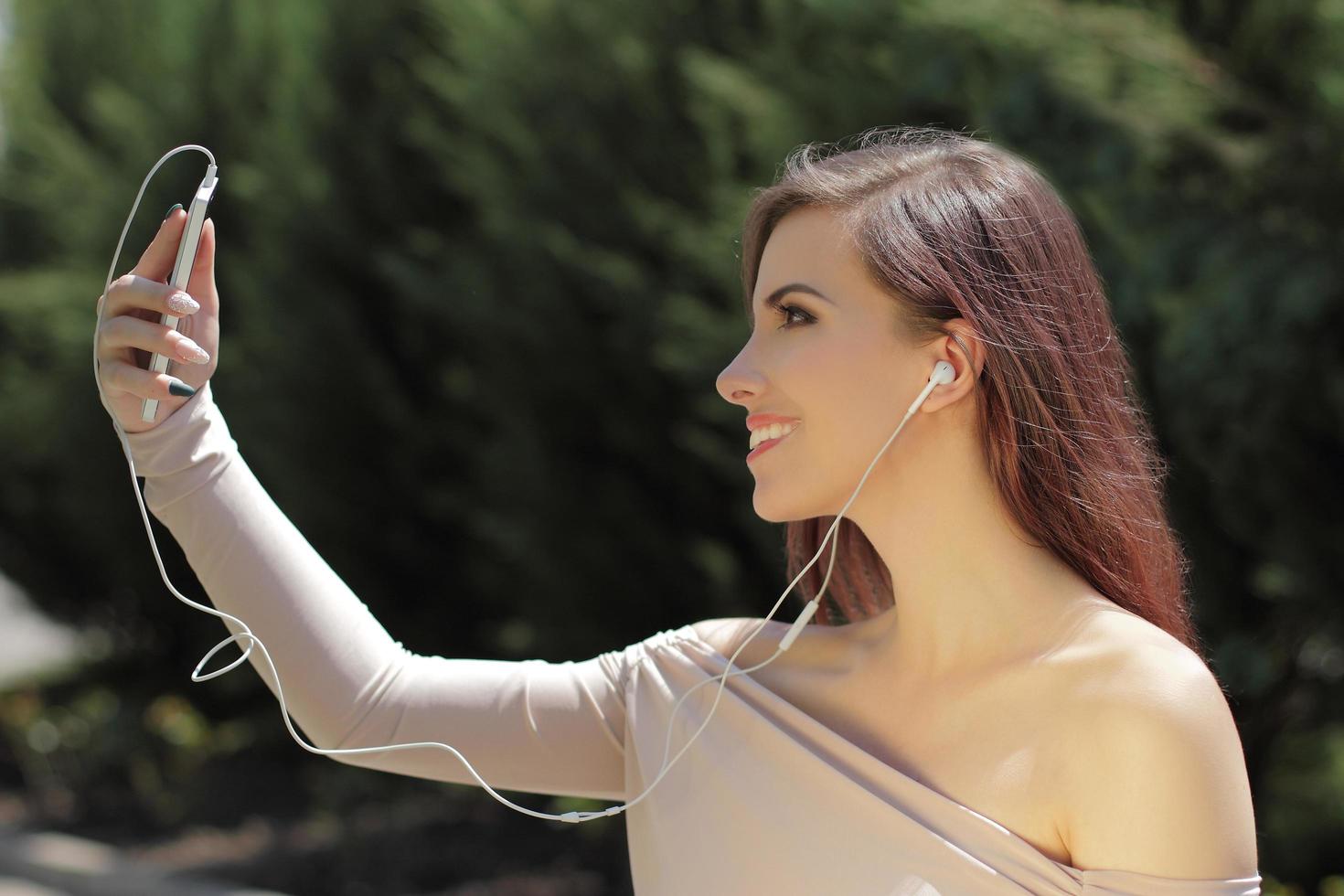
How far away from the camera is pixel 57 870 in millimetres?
5402

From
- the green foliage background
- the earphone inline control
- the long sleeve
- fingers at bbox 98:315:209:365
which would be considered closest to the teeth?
the earphone inline control

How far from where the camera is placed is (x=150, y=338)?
1.58 m

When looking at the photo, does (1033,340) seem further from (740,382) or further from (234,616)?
(234,616)

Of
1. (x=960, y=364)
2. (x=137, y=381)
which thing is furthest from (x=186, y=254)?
(x=960, y=364)

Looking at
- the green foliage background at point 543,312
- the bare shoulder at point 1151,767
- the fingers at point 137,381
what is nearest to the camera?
the bare shoulder at point 1151,767

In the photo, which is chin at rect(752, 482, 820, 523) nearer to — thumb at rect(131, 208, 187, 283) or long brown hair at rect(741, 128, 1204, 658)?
long brown hair at rect(741, 128, 1204, 658)

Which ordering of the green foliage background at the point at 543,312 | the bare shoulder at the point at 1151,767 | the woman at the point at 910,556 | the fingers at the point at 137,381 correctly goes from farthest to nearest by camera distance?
the green foliage background at the point at 543,312 → the fingers at the point at 137,381 → the woman at the point at 910,556 → the bare shoulder at the point at 1151,767

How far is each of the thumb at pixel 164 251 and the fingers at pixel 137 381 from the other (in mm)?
110

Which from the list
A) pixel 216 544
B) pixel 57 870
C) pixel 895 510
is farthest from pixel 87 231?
pixel 895 510

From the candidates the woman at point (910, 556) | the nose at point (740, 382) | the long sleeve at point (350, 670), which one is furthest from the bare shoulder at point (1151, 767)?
the long sleeve at point (350, 670)

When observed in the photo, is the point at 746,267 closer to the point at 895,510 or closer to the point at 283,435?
the point at 895,510

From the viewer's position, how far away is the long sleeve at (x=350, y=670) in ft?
5.50

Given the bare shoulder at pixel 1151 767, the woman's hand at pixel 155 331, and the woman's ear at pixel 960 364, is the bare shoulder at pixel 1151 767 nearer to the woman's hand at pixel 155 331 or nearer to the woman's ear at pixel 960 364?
the woman's ear at pixel 960 364

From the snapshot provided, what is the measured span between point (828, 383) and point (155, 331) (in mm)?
750
